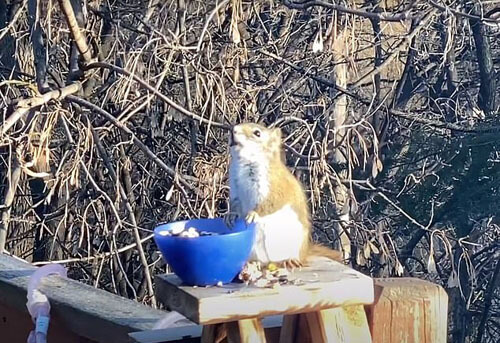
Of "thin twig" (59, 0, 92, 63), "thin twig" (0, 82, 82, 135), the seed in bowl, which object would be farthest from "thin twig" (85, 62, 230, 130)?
the seed in bowl

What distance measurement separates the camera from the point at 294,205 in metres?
2.00

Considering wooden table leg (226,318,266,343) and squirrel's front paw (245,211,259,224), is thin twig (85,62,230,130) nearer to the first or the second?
squirrel's front paw (245,211,259,224)

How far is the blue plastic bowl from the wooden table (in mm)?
20

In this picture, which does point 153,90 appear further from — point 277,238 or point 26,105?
point 277,238

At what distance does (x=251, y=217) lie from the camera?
1.84m

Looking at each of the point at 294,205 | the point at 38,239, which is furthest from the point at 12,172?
the point at 294,205

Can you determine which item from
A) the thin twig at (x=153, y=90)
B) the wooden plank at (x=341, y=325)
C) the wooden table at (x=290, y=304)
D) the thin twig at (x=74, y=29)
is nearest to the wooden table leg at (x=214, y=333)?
the wooden table at (x=290, y=304)

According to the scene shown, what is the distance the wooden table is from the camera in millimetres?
1479

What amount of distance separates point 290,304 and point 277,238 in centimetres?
33

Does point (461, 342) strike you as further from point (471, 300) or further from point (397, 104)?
point (397, 104)

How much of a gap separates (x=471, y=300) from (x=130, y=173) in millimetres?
1923

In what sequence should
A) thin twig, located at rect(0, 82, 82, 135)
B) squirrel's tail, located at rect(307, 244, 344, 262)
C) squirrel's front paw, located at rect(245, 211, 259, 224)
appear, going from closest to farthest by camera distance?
squirrel's front paw, located at rect(245, 211, 259, 224) < squirrel's tail, located at rect(307, 244, 344, 262) < thin twig, located at rect(0, 82, 82, 135)

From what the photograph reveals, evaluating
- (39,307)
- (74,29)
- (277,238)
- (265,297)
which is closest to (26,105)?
(74,29)

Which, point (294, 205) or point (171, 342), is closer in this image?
point (171, 342)
